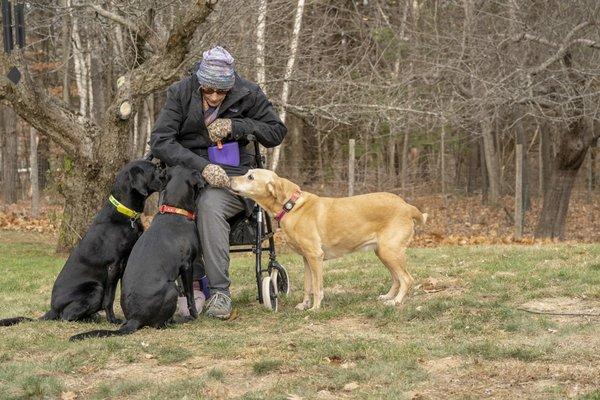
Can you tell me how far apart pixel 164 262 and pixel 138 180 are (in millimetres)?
909

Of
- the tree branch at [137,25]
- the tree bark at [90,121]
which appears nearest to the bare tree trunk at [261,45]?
the tree branch at [137,25]

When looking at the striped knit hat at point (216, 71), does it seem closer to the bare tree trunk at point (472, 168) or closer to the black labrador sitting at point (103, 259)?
the black labrador sitting at point (103, 259)

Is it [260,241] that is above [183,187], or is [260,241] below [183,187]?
below

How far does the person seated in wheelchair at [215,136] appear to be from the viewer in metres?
6.32

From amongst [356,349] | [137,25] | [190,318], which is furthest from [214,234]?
[137,25]

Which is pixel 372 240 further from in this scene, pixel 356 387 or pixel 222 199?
pixel 356 387

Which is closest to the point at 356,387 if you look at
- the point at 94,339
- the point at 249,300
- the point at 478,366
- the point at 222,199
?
the point at 478,366

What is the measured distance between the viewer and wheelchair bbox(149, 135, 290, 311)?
6535 millimetres

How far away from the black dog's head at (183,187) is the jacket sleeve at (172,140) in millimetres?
123

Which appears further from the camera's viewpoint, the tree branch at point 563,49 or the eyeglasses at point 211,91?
the tree branch at point 563,49

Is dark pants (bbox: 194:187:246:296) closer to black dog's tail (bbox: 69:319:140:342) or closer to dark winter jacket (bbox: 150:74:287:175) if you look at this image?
dark winter jacket (bbox: 150:74:287:175)

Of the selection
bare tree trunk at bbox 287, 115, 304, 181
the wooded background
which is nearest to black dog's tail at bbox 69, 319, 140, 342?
the wooded background

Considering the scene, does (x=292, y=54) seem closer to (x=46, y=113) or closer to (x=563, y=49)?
(x=563, y=49)

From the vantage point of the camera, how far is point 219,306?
6316mm
